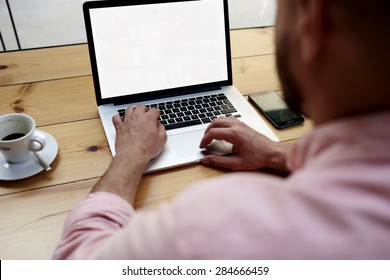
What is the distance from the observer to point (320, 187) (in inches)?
12.7

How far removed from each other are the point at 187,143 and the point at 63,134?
274mm

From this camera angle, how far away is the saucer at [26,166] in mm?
714

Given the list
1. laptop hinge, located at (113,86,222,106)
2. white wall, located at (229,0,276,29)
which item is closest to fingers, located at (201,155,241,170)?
laptop hinge, located at (113,86,222,106)

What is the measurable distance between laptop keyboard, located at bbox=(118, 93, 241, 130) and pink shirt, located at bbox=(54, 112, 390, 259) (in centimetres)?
50

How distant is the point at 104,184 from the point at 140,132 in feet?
0.51

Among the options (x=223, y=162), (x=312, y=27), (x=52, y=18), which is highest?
(x=312, y=27)

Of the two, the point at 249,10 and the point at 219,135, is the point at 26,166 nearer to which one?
the point at 219,135

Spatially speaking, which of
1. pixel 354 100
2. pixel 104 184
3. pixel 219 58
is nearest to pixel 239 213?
pixel 354 100

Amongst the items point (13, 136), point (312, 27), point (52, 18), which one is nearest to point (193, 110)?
point (13, 136)

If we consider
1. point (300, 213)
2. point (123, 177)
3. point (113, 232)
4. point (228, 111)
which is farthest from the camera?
point (228, 111)

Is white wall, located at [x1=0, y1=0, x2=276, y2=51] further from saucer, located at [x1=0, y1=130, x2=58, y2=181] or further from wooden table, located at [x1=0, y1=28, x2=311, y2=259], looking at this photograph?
saucer, located at [x1=0, y1=130, x2=58, y2=181]

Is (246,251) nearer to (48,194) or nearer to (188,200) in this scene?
(188,200)

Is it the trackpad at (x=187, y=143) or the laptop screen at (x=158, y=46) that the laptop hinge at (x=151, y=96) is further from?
the trackpad at (x=187, y=143)

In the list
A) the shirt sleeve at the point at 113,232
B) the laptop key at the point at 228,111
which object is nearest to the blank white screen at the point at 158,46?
the laptop key at the point at 228,111
